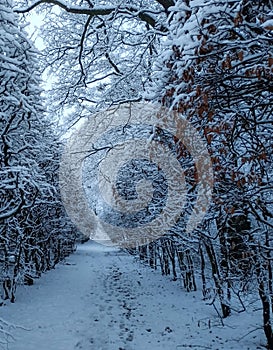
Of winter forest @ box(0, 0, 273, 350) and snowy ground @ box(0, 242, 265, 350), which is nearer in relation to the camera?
winter forest @ box(0, 0, 273, 350)

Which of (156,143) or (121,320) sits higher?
(156,143)

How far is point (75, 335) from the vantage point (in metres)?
7.70

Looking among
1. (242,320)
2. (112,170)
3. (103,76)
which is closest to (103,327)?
(242,320)

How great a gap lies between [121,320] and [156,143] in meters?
6.77

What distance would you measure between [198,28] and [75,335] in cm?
730

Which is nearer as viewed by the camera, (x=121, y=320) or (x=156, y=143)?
(x=156, y=143)

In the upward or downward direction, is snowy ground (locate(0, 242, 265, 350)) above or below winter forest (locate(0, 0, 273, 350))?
below

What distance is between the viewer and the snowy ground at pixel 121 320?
7121mm

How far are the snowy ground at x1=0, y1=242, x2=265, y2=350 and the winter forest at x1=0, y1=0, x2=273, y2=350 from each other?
0.19ft

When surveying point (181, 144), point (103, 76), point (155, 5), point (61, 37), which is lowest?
point (181, 144)

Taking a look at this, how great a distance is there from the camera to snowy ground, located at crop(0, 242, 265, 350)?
7121 millimetres

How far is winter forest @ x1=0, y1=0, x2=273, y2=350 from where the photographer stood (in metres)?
2.69

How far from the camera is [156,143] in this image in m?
3.65

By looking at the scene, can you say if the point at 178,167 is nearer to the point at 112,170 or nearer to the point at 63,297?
the point at 112,170
